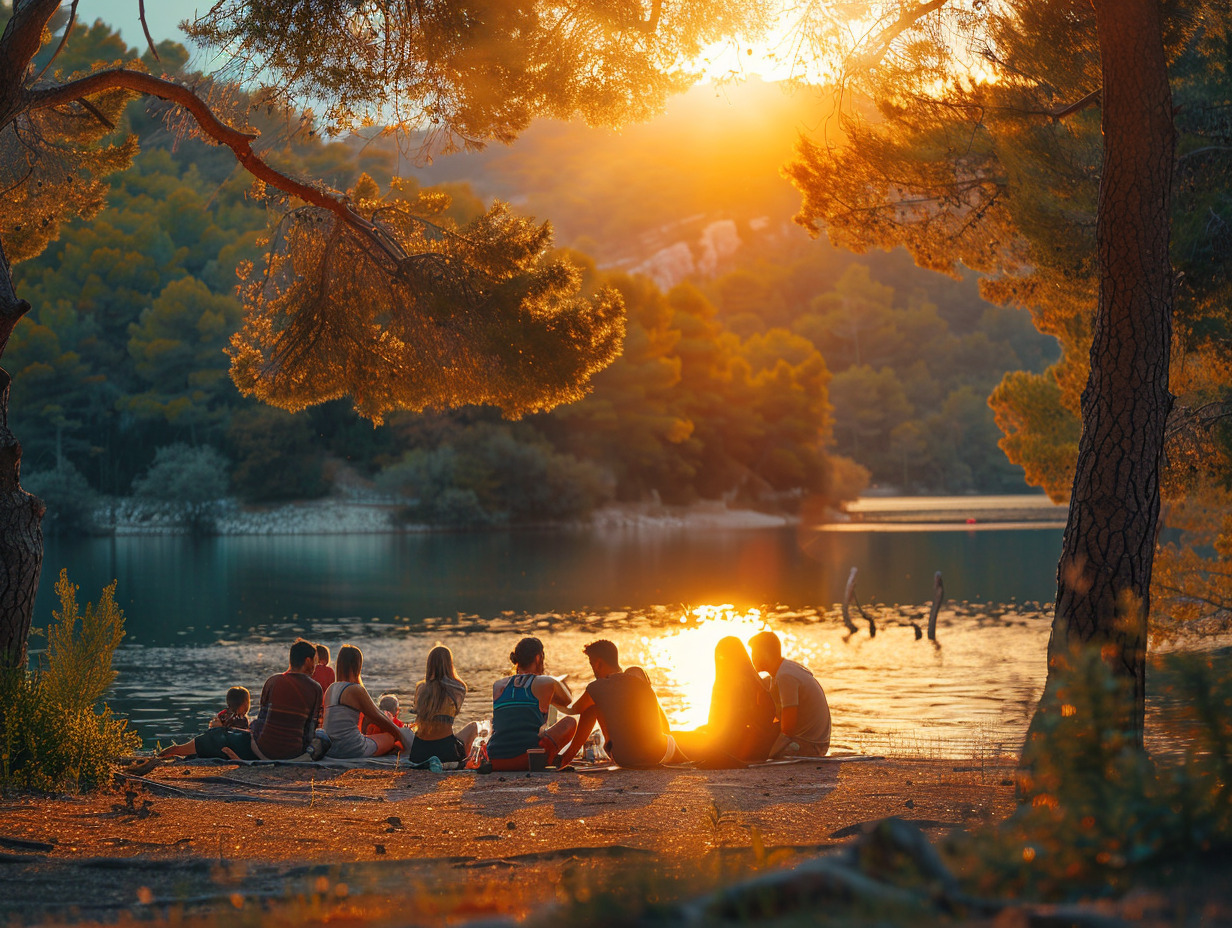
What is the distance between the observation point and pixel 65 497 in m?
47.2

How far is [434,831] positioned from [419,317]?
4078 mm

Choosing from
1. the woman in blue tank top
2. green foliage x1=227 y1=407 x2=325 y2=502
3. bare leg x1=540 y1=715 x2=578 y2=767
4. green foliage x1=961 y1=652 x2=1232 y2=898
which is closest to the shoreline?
green foliage x1=227 y1=407 x2=325 y2=502

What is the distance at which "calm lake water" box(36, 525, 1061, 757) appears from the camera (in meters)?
13.7

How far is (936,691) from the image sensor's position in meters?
14.4

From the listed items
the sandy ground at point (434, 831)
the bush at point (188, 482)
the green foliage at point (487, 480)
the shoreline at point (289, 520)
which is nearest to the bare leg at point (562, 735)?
the sandy ground at point (434, 831)

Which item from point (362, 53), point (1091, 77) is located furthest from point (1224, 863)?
point (1091, 77)

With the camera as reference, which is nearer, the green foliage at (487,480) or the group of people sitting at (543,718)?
the group of people sitting at (543,718)

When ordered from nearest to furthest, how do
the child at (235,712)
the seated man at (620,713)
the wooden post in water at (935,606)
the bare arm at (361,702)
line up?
1. the seated man at (620,713)
2. the bare arm at (361,702)
3. the child at (235,712)
4. the wooden post in water at (935,606)

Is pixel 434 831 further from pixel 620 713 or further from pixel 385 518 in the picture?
pixel 385 518

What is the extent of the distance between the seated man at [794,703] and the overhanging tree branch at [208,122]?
3.86 m

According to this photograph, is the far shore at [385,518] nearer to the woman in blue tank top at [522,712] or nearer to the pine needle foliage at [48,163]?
the pine needle foliage at [48,163]

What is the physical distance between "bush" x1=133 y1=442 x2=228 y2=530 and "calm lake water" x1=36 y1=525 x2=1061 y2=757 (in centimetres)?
632

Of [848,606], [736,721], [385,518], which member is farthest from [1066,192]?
[385,518]

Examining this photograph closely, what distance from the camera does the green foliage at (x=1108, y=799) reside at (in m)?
2.42
